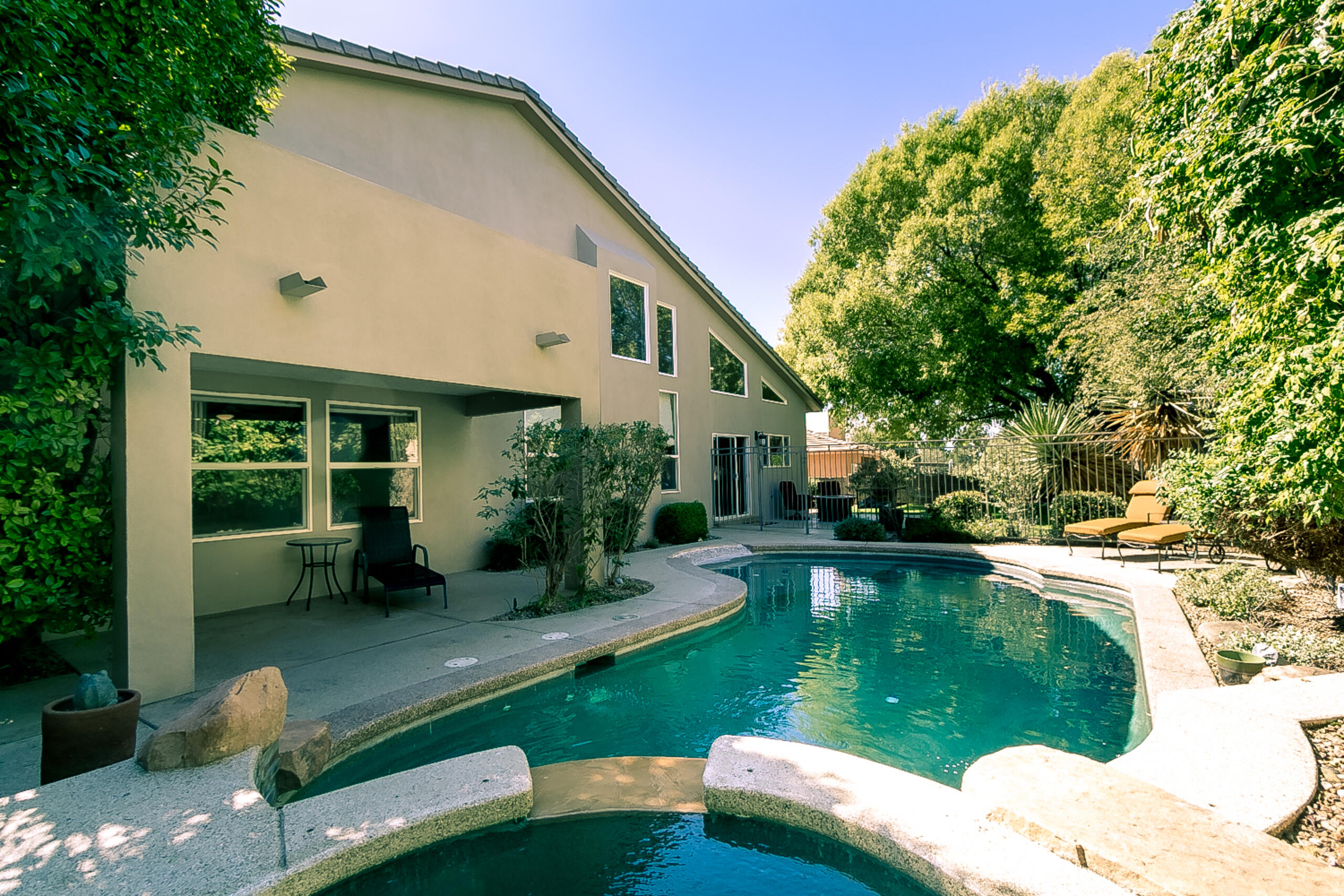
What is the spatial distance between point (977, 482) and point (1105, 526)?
4237mm

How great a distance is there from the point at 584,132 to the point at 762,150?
20.5ft

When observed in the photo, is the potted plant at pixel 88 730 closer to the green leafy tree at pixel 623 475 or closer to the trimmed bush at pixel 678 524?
the green leafy tree at pixel 623 475

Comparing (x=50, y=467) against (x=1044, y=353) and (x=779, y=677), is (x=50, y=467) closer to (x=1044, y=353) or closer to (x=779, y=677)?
(x=779, y=677)

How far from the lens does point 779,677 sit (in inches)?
218

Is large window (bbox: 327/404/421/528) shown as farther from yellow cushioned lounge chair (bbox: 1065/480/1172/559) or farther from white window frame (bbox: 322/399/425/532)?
yellow cushioned lounge chair (bbox: 1065/480/1172/559)

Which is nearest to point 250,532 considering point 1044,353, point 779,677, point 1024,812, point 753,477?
point 779,677

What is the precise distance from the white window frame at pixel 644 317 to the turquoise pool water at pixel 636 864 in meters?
9.68

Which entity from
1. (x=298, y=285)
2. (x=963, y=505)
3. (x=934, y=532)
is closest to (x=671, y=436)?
(x=934, y=532)

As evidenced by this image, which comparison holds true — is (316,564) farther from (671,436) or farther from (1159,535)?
(1159,535)

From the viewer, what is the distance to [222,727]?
10.6ft

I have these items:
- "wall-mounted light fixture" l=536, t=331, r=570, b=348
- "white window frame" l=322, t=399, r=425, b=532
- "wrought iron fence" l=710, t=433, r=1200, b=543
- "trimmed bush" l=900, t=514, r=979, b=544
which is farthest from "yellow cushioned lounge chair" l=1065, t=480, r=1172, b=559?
"white window frame" l=322, t=399, r=425, b=532

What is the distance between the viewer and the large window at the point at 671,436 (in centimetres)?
1388

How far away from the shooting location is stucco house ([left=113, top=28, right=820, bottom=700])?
171 inches

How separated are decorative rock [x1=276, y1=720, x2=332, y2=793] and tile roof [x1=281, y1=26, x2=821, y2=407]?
23.9 feet
